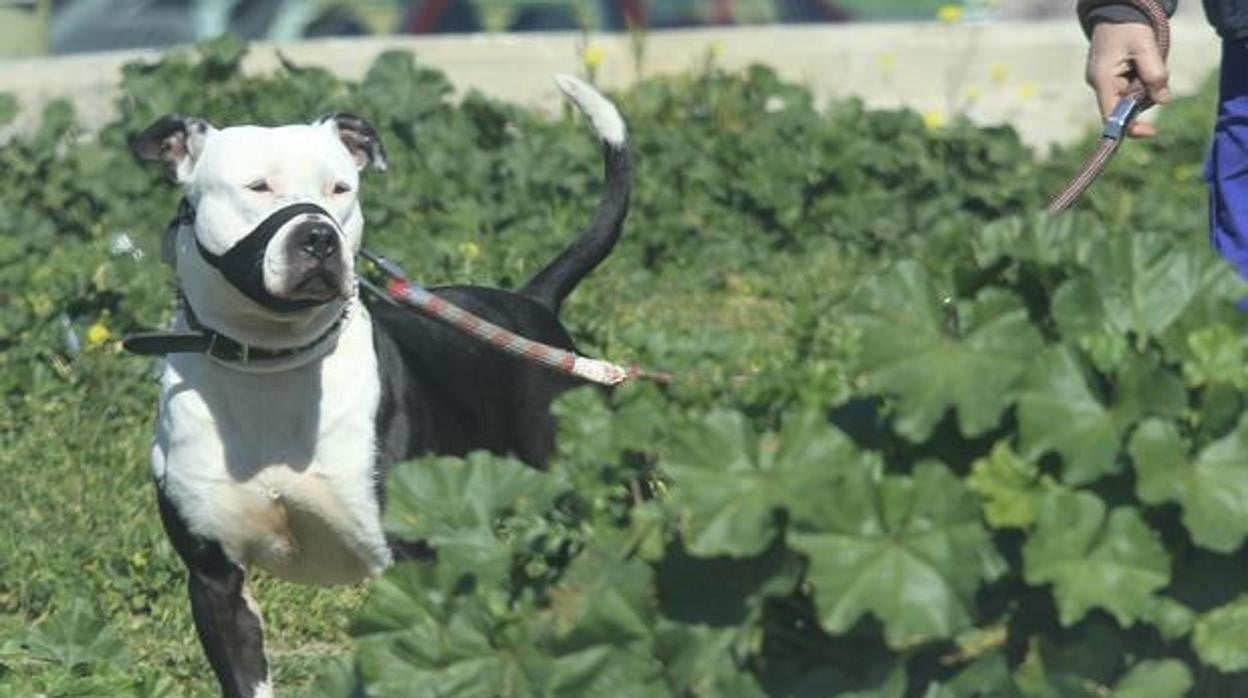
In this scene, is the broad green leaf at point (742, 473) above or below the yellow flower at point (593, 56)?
above

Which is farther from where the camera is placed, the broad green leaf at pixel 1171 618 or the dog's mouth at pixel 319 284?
the dog's mouth at pixel 319 284

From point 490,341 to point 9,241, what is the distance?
3.47 metres

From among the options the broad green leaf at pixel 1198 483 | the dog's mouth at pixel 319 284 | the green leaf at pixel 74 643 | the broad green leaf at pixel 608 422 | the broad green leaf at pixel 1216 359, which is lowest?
the green leaf at pixel 74 643

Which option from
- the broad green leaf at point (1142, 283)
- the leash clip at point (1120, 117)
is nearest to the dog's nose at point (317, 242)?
the leash clip at point (1120, 117)

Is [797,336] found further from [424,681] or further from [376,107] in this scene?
[376,107]

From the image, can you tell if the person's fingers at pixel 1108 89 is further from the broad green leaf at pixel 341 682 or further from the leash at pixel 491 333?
the broad green leaf at pixel 341 682

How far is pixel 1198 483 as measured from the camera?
11.1 ft

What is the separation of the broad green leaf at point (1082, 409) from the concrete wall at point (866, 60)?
315 inches

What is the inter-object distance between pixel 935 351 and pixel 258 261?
81.7 inches

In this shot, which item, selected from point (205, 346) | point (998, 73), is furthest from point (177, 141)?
point (998, 73)

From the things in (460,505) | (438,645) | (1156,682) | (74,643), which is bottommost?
(74,643)

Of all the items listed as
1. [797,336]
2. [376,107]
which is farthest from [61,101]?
[797,336]

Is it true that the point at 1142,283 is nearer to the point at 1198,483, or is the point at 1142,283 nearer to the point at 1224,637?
the point at 1198,483

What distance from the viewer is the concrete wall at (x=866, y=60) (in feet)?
38.7
